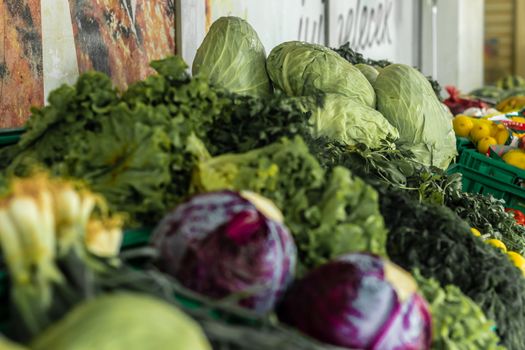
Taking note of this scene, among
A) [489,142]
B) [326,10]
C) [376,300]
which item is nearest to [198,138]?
[376,300]

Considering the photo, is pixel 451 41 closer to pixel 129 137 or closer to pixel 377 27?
pixel 377 27

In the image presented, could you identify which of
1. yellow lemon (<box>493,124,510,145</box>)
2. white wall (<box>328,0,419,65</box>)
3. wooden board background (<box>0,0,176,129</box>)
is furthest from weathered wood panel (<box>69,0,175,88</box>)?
white wall (<box>328,0,419,65</box>)

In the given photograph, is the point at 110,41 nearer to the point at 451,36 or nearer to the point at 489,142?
the point at 489,142

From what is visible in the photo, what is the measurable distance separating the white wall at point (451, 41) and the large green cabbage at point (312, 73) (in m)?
7.52

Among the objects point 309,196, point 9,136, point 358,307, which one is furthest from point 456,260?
point 9,136

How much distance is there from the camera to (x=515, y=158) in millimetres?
5000

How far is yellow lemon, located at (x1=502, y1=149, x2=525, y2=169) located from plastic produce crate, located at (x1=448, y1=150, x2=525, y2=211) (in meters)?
0.17

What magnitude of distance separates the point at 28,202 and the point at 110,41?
3065 millimetres

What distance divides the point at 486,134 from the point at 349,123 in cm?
193

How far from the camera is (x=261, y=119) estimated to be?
2.47m

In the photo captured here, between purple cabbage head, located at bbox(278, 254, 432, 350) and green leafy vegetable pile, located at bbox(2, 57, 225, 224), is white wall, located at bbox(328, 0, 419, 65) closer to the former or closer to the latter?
green leafy vegetable pile, located at bbox(2, 57, 225, 224)

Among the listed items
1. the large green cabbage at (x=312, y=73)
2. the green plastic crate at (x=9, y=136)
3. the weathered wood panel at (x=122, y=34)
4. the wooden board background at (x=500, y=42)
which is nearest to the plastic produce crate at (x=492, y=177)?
the large green cabbage at (x=312, y=73)

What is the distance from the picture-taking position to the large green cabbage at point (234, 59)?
157 inches

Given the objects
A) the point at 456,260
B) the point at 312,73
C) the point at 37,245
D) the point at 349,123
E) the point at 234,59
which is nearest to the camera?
the point at 37,245
